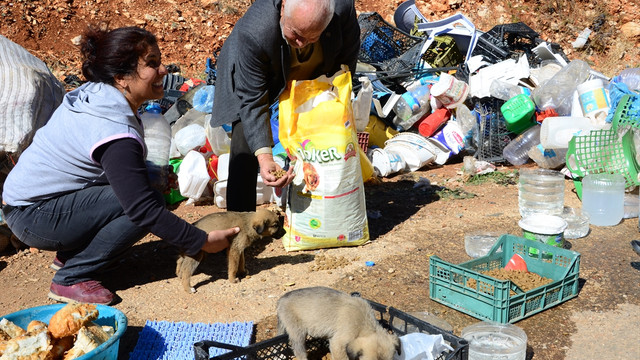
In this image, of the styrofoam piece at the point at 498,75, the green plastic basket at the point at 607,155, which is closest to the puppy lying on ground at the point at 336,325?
the green plastic basket at the point at 607,155

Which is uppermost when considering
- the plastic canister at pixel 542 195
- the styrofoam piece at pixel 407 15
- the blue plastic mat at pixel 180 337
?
the styrofoam piece at pixel 407 15

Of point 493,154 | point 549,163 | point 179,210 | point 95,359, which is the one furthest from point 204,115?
point 95,359

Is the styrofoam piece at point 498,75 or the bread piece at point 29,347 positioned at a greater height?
the styrofoam piece at point 498,75

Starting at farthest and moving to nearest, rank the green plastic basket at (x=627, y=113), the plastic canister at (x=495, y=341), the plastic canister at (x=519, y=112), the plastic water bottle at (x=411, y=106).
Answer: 1. the plastic water bottle at (x=411, y=106)
2. the plastic canister at (x=519, y=112)
3. the green plastic basket at (x=627, y=113)
4. the plastic canister at (x=495, y=341)

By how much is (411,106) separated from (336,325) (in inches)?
193

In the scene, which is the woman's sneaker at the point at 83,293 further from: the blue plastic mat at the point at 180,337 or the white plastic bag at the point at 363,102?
the white plastic bag at the point at 363,102

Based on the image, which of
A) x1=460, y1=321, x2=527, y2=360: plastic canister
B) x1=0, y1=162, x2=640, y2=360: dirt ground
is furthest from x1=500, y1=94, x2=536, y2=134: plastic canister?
x1=460, y1=321, x2=527, y2=360: plastic canister

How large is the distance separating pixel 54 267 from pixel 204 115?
2.94 metres

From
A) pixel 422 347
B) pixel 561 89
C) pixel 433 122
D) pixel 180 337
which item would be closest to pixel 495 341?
pixel 422 347

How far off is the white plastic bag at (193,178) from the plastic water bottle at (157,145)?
27 centimetres

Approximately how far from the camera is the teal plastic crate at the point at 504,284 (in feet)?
10.9

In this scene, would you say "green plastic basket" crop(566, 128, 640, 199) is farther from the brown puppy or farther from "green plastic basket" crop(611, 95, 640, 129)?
the brown puppy

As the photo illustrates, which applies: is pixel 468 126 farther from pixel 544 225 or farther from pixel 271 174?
pixel 271 174

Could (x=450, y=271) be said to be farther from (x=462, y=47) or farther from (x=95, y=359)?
(x=462, y=47)
